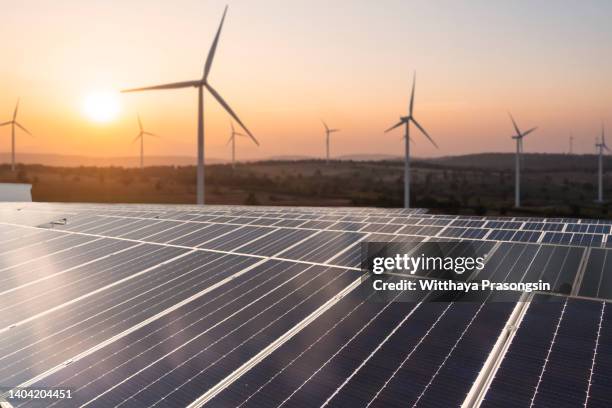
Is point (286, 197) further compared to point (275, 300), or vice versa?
point (286, 197)

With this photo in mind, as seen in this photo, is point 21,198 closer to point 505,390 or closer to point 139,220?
point 139,220

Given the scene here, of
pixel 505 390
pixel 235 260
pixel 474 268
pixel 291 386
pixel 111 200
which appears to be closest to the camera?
pixel 505 390

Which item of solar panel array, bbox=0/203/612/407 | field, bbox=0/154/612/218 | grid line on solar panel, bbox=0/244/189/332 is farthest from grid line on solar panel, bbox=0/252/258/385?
field, bbox=0/154/612/218

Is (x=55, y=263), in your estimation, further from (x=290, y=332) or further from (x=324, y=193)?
(x=324, y=193)

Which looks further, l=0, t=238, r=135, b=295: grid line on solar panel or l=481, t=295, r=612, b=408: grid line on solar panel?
l=0, t=238, r=135, b=295: grid line on solar panel

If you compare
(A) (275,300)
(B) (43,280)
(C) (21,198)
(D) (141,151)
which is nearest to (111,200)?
(D) (141,151)

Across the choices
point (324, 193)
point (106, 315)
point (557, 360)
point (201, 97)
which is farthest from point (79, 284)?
point (324, 193)

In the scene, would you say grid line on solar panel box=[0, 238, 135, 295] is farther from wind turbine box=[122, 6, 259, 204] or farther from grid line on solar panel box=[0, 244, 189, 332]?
wind turbine box=[122, 6, 259, 204]

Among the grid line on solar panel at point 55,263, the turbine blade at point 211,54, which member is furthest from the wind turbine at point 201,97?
the grid line on solar panel at point 55,263

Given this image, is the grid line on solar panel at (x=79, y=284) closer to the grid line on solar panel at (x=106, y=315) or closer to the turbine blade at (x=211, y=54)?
the grid line on solar panel at (x=106, y=315)
